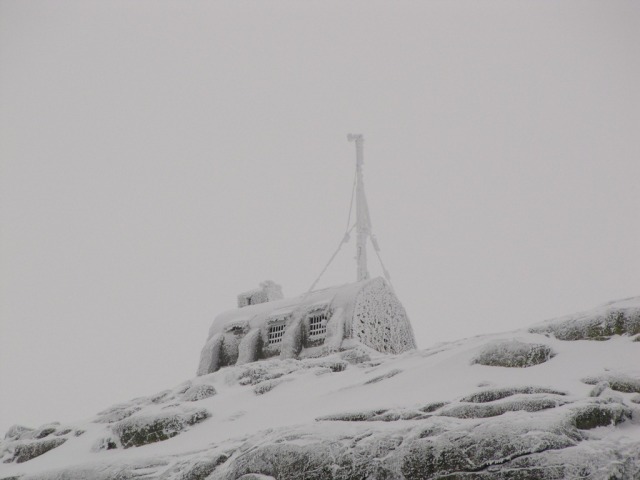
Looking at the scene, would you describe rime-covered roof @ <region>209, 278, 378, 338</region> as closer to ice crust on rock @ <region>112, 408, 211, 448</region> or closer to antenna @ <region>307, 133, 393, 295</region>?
antenna @ <region>307, 133, 393, 295</region>

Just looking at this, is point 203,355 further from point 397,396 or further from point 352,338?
point 397,396

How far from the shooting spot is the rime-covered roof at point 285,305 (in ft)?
89.2

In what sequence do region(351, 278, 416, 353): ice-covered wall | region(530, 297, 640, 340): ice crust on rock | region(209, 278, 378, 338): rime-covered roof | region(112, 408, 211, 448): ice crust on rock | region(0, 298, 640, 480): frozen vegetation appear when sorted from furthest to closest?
region(209, 278, 378, 338): rime-covered roof, region(351, 278, 416, 353): ice-covered wall, region(112, 408, 211, 448): ice crust on rock, region(530, 297, 640, 340): ice crust on rock, region(0, 298, 640, 480): frozen vegetation

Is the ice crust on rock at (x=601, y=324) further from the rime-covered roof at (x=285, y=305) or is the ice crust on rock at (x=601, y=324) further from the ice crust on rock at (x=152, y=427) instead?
the rime-covered roof at (x=285, y=305)

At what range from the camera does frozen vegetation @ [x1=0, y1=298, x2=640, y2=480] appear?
882 centimetres

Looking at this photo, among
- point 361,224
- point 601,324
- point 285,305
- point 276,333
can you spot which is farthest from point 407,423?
point 361,224

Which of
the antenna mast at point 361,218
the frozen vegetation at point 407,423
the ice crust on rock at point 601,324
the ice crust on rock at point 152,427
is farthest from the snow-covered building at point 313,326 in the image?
the ice crust on rock at point 601,324

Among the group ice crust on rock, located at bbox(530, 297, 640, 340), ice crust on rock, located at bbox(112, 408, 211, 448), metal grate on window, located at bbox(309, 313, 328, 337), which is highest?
metal grate on window, located at bbox(309, 313, 328, 337)

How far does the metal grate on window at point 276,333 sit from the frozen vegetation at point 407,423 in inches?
366

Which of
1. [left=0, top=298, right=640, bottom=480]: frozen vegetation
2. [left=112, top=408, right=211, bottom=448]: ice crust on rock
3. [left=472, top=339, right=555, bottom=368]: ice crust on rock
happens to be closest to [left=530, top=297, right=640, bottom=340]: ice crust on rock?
[left=0, top=298, right=640, bottom=480]: frozen vegetation

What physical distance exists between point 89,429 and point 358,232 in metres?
19.7

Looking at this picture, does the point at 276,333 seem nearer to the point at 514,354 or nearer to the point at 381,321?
the point at 381,321

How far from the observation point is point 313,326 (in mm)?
27031

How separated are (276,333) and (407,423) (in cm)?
1800
